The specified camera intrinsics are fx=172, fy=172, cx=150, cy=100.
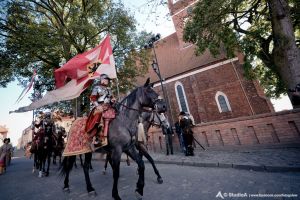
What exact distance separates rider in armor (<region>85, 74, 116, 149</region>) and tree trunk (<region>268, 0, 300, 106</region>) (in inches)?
308

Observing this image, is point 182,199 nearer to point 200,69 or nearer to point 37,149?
point 37,149

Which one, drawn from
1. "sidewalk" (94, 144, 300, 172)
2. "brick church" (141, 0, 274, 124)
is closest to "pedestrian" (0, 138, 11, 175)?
"sidewalk" (94, 144, 300, 172)

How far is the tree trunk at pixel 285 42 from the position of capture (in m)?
7.48

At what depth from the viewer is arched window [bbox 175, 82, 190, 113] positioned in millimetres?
21938

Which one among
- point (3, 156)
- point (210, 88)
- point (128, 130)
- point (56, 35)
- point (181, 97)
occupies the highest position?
point (56, 35)

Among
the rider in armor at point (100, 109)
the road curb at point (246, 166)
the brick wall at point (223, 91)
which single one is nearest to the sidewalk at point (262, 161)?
the road curb at point (246, 166)

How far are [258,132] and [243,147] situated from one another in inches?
41.9

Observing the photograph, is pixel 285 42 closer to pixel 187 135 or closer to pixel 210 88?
pixel 187 135

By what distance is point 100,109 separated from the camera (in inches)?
179

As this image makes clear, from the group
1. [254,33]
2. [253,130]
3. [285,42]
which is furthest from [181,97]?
[285,42]

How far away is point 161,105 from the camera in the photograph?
15.5 ft

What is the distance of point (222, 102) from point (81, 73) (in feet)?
56.3

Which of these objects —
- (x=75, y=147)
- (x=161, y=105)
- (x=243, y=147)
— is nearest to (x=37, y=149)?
(x=75, y=147)

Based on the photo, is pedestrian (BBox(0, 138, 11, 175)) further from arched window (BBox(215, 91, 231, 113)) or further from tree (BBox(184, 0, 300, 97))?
arched window (BBox(215, 91, 231, 113))
